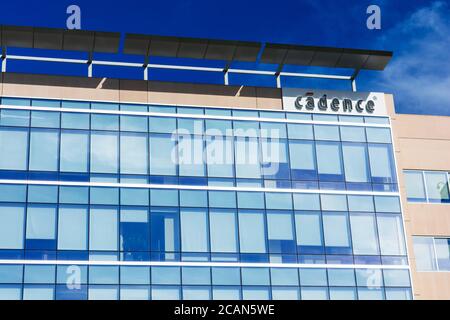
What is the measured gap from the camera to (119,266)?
110ft

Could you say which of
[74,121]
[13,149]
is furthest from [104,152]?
[13,149]

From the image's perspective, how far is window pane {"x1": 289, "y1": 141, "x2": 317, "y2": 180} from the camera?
37.2 meters

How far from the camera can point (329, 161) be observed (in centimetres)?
3788

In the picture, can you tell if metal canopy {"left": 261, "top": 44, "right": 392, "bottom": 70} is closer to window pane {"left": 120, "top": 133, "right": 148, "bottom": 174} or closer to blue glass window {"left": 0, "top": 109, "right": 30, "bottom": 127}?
window pane {"left": 120, "top": 133, "right": 148, "bottom": 174}

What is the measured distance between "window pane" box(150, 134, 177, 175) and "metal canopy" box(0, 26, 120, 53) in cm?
519

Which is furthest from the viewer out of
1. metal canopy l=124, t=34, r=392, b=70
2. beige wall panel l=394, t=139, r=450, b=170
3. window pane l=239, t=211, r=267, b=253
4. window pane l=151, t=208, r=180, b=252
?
beige wall panel l=394, t=139, r=450, b=170

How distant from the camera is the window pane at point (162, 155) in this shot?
35656 millimetres

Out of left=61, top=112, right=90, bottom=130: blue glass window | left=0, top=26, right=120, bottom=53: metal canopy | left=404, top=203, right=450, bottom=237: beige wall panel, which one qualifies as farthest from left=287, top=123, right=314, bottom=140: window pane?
left=61, top=112, right=90, bottom=130: blue glass window

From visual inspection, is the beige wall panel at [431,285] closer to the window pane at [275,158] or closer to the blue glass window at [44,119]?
the window pane at [275,158]

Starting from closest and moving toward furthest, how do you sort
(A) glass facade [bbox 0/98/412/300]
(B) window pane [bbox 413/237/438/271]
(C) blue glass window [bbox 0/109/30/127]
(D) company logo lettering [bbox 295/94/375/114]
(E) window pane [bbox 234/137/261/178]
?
(A) glass facade [bbox 0/98/412/300], (C) blue glass window [bbox 0/109/30/127], (E) window pane [bbox 234/137/261/178], (B) window pane [bbox 413/237/438/271], (D) company logo lettering [bbox 295/94/375/114]

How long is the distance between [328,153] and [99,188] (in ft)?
38.6

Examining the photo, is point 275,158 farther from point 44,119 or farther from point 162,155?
point 44,119
